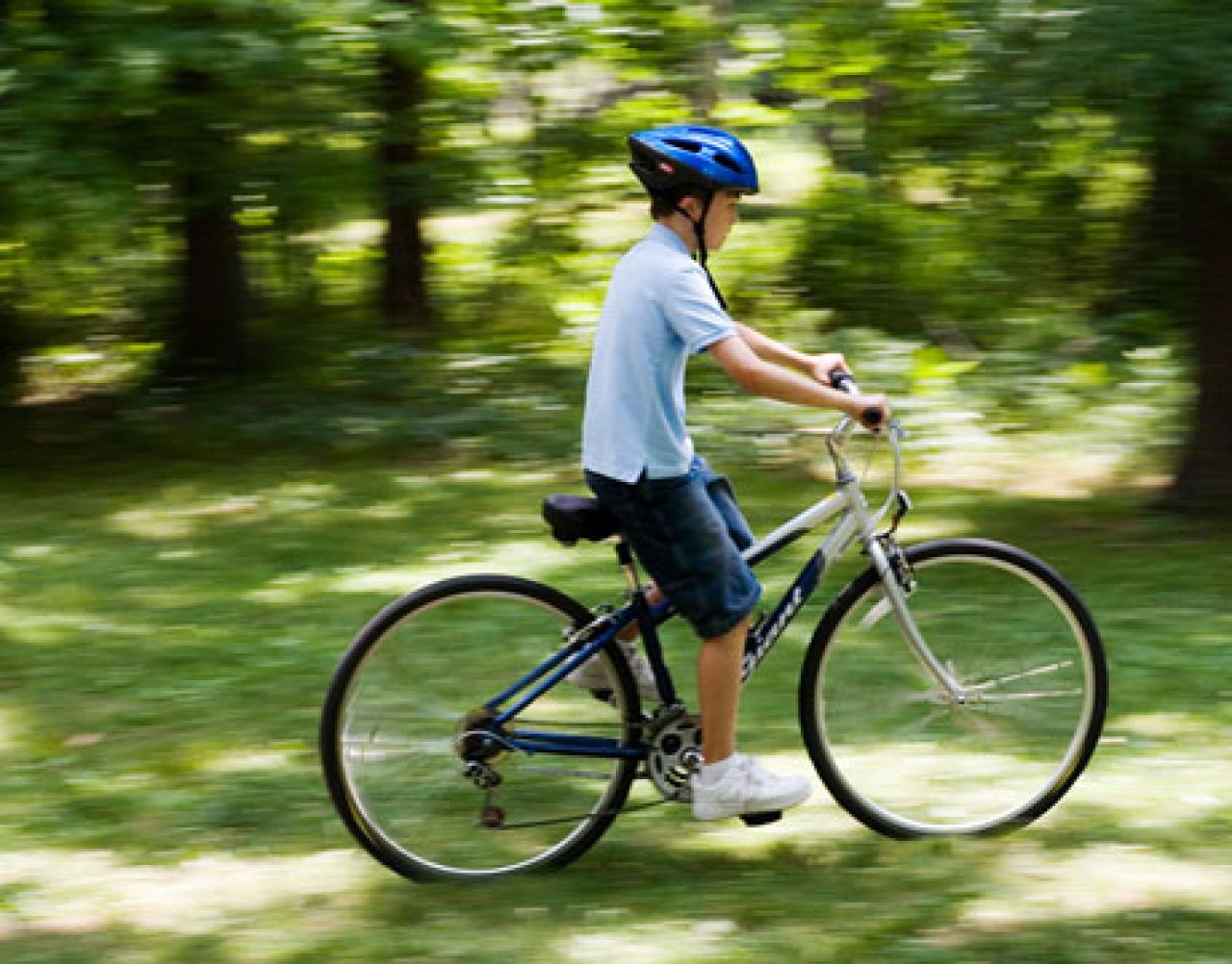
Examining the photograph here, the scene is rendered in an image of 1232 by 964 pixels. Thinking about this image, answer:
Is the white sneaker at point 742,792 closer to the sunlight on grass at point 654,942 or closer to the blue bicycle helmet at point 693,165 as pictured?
the sunlight on grass at point 654,942

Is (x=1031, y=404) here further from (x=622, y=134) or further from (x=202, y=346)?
(x=202, y=346)

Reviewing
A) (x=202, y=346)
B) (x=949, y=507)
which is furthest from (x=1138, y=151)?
(x=202, y=346)

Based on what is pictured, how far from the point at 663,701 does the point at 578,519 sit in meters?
0.58

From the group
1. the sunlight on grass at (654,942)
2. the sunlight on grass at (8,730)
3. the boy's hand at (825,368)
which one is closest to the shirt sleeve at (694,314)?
the boy's hand at (825,368)

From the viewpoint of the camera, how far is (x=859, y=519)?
493cm

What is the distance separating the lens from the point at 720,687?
4746 millimetres

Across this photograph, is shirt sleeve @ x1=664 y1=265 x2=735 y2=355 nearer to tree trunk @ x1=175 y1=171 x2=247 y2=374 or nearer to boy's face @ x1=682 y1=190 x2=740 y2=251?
boy's face @ x1=682 y1=190 x2=740 y2=251

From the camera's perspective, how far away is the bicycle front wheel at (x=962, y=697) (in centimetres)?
493

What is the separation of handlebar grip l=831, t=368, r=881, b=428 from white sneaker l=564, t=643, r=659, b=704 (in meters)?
0.86

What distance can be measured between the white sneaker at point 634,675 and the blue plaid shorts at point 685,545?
9.8 inches

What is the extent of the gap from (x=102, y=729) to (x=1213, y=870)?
3.52 meters

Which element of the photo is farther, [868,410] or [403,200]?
[403,200]

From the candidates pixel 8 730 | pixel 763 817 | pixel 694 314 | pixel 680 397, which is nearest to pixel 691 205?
pixel 694 314

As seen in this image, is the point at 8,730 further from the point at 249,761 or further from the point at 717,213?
the point at 717,213
